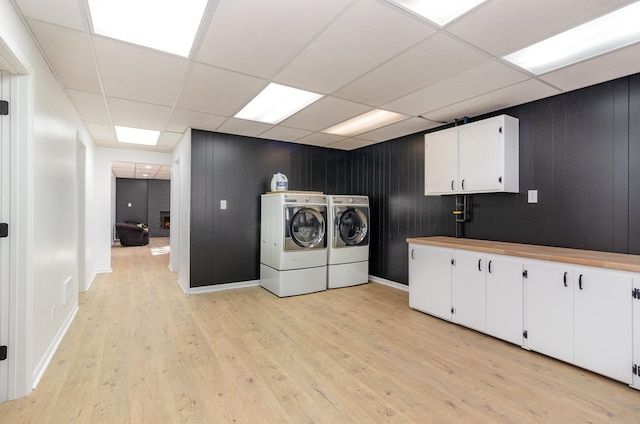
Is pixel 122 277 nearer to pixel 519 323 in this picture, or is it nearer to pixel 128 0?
pixel 128 0

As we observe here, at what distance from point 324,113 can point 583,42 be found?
231 centimetres

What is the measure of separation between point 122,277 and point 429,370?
520 cm

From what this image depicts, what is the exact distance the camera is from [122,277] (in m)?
5.36

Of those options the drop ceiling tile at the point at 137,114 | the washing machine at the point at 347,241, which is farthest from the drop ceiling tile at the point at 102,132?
the washing machine at the point at 347,241

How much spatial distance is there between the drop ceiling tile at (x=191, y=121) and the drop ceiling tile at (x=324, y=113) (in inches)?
35.4

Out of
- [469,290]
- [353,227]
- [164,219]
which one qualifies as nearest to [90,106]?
→ [353,227]

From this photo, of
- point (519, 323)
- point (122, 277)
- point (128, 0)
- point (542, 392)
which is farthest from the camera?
point (122, 277)

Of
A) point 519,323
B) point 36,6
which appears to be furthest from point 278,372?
point 36,6

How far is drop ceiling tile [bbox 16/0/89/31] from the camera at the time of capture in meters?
1.71

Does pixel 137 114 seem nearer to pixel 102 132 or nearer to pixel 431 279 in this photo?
pixel 102 132

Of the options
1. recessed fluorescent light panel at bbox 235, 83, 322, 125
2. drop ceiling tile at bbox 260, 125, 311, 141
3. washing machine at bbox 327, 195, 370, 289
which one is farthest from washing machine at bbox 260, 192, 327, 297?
recessed fluorescent light panel at bbox 235, 83, 322, 125

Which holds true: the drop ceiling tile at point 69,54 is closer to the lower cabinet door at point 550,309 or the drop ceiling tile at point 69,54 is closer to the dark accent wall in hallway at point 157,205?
the lower cabinet door at point 550,309

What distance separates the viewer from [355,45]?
2146 mm

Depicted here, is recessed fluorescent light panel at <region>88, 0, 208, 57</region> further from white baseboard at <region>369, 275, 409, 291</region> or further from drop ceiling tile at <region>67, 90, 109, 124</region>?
white baseboard at <region>369, 275, 409, 291</region>
